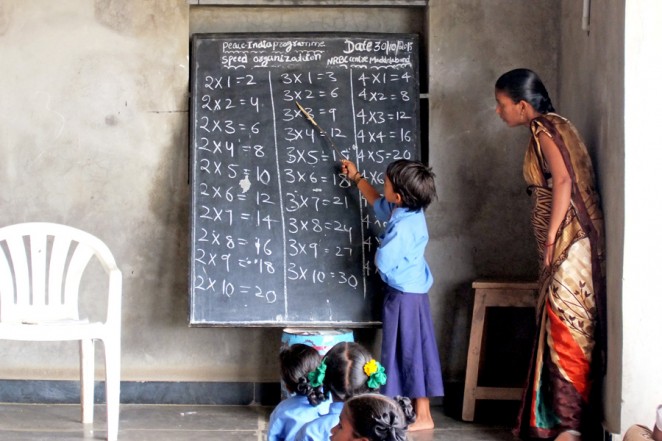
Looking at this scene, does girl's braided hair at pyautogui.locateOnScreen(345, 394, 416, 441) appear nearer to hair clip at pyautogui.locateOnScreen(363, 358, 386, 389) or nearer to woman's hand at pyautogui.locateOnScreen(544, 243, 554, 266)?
hair clip at pyautogui.locateOnScreen(363, 358, 386, 389)

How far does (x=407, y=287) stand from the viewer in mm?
4312

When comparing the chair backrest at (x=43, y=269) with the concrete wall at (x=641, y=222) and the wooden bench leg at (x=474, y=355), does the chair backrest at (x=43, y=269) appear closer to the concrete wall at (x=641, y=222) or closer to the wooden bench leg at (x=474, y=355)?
the wooden bench leg at (x=474, y=355)

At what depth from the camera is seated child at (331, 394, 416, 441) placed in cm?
231

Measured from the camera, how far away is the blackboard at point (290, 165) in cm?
447

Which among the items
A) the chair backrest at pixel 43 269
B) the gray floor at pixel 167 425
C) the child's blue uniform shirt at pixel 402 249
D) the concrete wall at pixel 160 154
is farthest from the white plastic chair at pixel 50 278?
the child's blue uniform shirt at pixel 402 249

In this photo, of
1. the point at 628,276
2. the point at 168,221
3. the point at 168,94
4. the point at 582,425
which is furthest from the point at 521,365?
the point at 168,94

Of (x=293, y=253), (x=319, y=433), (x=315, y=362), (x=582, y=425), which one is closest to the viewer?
(x=319, y=433)

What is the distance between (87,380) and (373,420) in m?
2.33

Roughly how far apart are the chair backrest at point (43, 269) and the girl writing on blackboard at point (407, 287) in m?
1.24

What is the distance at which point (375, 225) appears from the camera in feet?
14.9

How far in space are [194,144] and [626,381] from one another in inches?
85.8

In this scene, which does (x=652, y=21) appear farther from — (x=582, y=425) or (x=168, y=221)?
(x=168, y=221)

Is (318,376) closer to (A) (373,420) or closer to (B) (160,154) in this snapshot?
(A) (373,420)

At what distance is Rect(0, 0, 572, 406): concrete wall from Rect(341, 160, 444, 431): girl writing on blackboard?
409 millimetres
